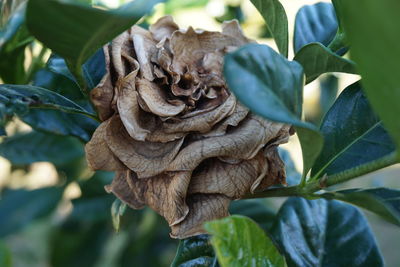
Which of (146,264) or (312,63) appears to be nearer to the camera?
(312,63)

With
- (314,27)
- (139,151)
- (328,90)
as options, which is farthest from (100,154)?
(328,90)

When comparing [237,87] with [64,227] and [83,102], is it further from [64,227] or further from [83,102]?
[64,227]

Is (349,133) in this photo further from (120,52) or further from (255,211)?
(255,211)

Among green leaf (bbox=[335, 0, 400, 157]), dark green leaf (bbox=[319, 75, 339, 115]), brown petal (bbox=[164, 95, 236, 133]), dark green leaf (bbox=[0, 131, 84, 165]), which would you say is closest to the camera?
green leaf (bbox=[335, 0, 400, 157])

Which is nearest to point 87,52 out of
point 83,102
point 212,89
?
point 212,89

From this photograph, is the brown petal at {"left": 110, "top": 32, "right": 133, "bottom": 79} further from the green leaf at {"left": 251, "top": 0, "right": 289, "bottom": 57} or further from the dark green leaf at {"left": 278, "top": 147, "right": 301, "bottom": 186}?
the dark green leaf at {"left": 278, "top": 147, "right": 301, "bottom": 186}

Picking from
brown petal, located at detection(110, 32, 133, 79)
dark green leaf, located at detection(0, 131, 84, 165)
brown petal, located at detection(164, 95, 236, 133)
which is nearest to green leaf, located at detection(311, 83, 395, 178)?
brown petal, located at detection(164, 95, 236, 133)
